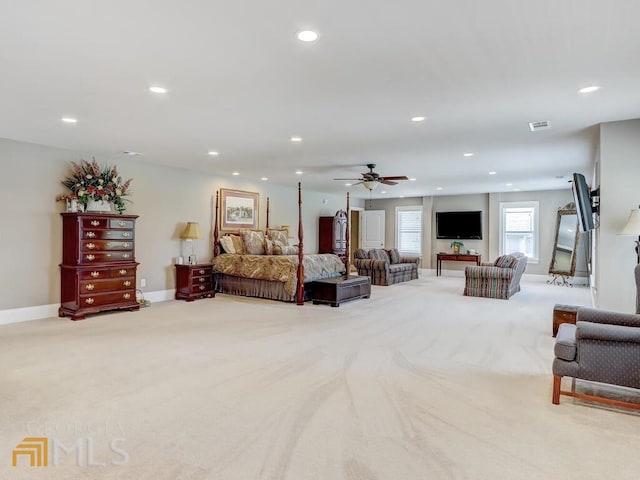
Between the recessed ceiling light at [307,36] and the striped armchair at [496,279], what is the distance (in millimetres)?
6323

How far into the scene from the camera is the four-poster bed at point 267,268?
22.6 feet

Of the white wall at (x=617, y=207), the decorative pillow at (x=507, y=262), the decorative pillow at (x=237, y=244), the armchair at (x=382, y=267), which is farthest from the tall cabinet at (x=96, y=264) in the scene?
the decorative pillow at (x=507, y=262)

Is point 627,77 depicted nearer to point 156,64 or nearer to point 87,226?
point 156,64

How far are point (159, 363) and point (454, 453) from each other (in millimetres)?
2641

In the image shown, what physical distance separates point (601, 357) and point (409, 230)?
10028 millimetres

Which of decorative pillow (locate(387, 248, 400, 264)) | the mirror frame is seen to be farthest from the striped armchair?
the mirror frame

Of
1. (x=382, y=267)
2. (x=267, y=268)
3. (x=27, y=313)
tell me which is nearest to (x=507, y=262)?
(x=382, y=267)

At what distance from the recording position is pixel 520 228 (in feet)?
35.8

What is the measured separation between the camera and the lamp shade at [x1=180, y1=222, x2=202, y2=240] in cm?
727

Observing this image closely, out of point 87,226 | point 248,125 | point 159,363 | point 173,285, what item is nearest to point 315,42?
point 248,125

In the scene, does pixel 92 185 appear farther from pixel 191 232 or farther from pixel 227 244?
pixel 227 244

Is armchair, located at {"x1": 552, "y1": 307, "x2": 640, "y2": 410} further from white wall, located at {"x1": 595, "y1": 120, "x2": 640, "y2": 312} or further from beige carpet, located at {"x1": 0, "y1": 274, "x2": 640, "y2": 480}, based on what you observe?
white wall, located at {"x1": 595, "y1": 120, "x2": 640, "y2": 312}

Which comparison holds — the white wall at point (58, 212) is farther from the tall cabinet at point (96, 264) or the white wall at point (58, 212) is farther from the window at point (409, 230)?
the window at point (409, 230)

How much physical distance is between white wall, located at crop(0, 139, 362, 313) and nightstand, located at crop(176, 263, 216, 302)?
8.2 inches
